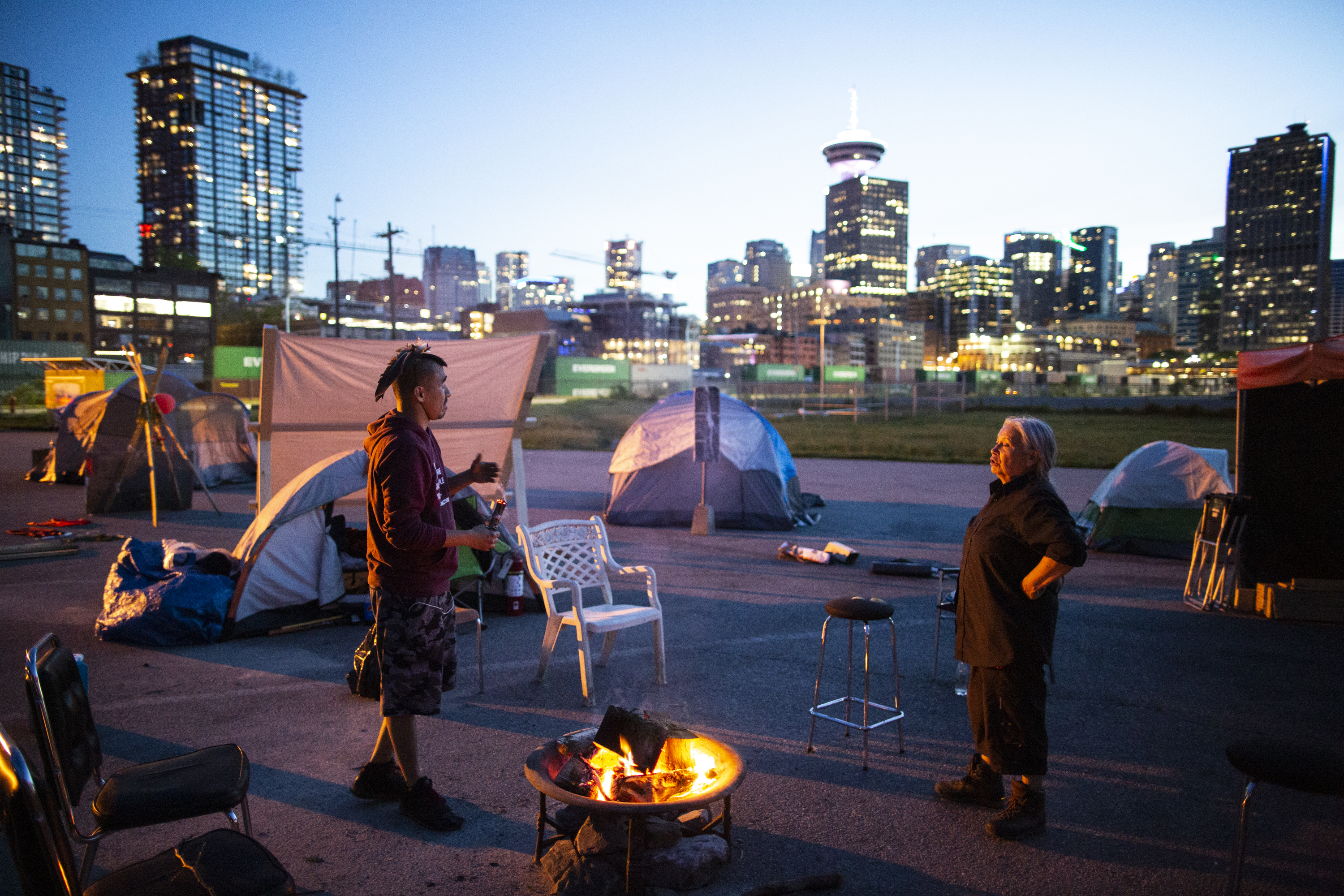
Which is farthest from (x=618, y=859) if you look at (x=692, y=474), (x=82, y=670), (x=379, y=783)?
(x=692, y=474)

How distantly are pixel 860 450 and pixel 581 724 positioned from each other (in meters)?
20.4

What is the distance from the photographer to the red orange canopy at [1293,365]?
671cm

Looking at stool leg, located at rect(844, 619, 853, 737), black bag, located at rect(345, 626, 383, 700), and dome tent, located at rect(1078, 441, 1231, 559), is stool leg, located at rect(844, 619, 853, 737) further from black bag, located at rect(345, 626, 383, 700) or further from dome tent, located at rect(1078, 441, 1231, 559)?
dome tent, located at rect(1078, 441, 1231, 559)

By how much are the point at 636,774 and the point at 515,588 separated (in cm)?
445

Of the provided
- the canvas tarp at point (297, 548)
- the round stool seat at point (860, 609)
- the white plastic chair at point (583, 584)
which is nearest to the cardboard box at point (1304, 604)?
the round stool seat at point (860, 609)

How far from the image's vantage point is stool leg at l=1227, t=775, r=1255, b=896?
2.87m

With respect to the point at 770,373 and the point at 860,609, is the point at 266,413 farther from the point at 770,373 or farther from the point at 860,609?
the point at 770,373

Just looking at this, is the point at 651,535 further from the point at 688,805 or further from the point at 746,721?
the point at 688,805

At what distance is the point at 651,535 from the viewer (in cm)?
1152

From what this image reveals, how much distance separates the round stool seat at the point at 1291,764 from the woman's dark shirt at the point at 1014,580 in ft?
2.52

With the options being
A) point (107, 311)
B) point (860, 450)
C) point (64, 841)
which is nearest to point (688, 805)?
point (64, 841)

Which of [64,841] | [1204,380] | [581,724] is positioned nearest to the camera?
[64,841]

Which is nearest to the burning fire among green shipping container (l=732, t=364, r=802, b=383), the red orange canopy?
the red orange canopy

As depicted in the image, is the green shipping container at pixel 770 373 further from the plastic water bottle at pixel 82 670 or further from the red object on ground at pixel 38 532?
the plastic water bottle at pixel 82 670
